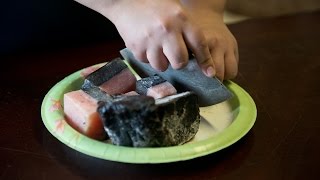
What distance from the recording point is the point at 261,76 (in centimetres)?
94

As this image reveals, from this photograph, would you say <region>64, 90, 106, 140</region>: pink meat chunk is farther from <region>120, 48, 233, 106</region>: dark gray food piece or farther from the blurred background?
the blurred background

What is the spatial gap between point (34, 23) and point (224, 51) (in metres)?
0.41

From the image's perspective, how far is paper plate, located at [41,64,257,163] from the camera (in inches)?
25.2

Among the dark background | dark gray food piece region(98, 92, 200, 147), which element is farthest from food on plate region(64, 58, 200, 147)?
the dark background

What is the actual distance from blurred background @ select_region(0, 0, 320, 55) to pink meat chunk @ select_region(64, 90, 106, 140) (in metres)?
0.32

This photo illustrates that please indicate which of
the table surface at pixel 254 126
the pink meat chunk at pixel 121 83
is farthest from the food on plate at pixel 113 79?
the table surface at pixel 254 126

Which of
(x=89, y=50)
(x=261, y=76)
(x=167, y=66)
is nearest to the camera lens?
(x=167, y=66)

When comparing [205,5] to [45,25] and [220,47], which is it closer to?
[220,47]

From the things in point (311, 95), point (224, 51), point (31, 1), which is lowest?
point (311, 95)

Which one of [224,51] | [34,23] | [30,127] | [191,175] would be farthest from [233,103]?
[34,23]

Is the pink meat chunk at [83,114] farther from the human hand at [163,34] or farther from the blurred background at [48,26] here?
the blurred background at [48,26]

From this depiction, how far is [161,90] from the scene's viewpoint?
2.49 ft

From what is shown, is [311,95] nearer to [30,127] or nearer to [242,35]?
[242,35]

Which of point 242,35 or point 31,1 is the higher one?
point 31,1
